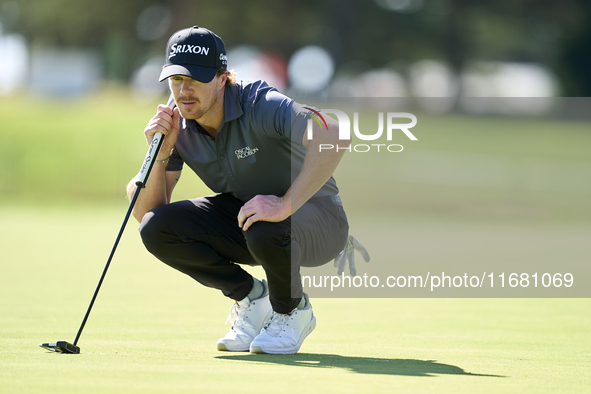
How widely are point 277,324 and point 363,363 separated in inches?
20.1

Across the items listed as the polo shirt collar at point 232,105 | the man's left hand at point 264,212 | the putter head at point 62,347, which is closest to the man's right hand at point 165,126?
the polo shirt collar at point 232,105

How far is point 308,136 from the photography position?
12.5 feet

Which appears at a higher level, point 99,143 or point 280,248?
point 99,143

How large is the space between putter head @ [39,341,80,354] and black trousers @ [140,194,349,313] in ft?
2.09

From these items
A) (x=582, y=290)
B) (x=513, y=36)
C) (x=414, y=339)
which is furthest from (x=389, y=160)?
(x=513, y=36)

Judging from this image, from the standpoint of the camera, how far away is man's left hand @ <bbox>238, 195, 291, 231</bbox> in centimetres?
379

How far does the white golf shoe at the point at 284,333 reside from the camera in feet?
12.8

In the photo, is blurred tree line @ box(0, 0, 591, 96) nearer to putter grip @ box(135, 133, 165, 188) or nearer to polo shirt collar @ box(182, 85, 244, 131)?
polo shirt collar @ box(182, 85, 244, 131)

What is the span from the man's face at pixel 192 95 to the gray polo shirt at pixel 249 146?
10 cm

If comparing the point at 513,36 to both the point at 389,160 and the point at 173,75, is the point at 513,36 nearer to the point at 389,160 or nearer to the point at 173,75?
the point at 389,160

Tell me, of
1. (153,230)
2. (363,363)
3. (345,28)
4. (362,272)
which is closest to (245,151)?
(153,230)

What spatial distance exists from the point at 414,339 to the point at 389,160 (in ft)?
37.9

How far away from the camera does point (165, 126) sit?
4.06m

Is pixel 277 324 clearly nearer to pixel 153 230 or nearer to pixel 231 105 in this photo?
pixel 153 230
